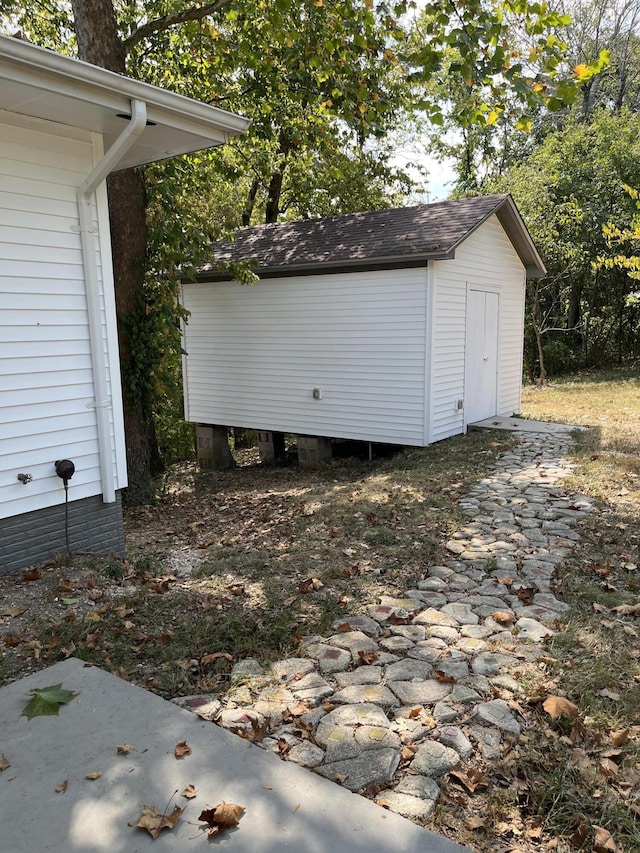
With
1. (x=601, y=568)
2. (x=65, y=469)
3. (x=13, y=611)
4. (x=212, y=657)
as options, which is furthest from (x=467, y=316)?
(x=13, y=611)

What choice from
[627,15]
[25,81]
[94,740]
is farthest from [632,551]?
[627,15]

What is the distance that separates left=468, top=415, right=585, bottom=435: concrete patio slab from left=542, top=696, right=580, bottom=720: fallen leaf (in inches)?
293

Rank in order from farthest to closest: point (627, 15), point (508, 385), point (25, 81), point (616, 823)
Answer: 1. point (627, 15)
2. point (508, 385)
3. point (25, 81)
4. point (616, 823)

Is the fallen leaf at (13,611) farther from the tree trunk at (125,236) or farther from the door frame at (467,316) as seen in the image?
the door frame at (467,316)

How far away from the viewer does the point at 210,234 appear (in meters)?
9.28

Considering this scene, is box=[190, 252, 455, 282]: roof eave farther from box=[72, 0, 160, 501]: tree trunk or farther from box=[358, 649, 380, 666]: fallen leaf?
box=[358, 649, 380, 666]: fallen leaf

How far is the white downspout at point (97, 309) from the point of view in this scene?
4633 mm

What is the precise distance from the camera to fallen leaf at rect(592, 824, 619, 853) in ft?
7.01

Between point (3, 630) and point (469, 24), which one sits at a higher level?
point (469, 24)

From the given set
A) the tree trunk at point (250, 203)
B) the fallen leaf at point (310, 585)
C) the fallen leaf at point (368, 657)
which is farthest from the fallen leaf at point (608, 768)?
the tree trunk at point (250, 203)

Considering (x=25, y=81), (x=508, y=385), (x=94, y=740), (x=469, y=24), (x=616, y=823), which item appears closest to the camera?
(x=616, y=823)

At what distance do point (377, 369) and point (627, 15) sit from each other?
77.2 feet

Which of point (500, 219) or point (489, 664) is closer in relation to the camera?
point (489, 664)

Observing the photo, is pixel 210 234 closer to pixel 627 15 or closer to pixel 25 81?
pixel 25 81
